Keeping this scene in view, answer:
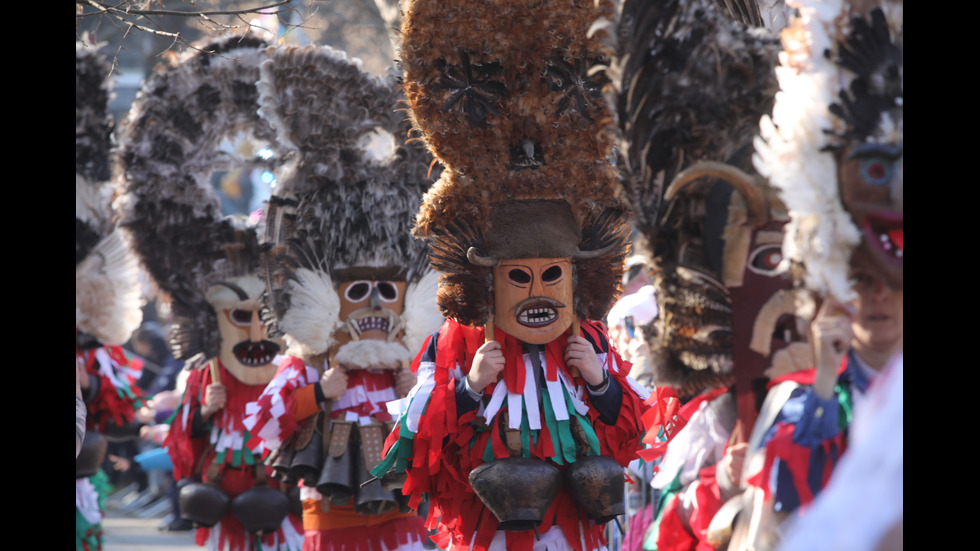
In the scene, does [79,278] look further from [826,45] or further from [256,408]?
[826,45]

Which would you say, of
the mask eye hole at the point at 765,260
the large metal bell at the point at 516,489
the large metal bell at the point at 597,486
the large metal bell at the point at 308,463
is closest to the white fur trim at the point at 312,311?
the large metal bell at the point at 308,463

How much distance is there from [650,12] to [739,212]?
2.03 feet

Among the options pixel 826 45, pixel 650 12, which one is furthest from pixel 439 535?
pixel 826 45

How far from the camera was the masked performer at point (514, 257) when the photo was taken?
366 cm

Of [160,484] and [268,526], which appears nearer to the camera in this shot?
[268,526]

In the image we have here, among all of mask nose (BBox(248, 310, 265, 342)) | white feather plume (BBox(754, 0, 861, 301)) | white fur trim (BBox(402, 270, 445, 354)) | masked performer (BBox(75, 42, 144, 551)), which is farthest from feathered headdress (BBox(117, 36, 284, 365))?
white feather plume (BBox(754, 0, 861, 301))

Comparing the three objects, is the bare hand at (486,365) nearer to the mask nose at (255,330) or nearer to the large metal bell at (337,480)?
the large metal bell at (337,480)

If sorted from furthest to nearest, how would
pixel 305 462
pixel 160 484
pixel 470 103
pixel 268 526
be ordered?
pixel 160 484 < pixel 268 526 < pixel 305 462 < pixel 470 103

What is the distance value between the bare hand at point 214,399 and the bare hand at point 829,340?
3879mm

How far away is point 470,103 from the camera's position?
3.70 meters

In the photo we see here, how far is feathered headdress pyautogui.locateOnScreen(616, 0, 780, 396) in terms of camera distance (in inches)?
112

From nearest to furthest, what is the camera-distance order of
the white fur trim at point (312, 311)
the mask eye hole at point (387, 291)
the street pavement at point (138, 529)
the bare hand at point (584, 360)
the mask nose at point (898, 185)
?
the mask nose at point (898, 185), the bare hand at point (584, 360), the white fur trim at point (312, 311), the mask eye hole at point (387, 291), the street pavement at point (138, 529)
